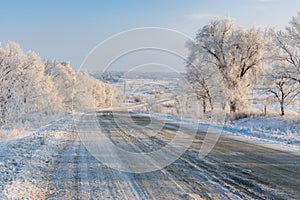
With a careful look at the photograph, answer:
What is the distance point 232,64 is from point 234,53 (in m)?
1.28

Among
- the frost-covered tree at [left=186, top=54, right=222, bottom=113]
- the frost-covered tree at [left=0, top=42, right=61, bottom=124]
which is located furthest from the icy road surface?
the frost-covered tree at [left=186, top=54, right=222, bottom=113]

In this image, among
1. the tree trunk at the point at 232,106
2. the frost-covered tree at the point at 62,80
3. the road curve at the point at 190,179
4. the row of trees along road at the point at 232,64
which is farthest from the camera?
the frost-covered tree at the point at 62,80

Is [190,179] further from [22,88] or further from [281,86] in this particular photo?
[22,88]

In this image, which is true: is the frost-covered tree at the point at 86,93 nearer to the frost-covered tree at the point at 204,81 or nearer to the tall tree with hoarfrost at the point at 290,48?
the frost-covered tree at the point at 204,81

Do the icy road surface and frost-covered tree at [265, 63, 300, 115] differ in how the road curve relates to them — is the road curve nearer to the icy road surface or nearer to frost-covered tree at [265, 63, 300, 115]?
the icy road surface


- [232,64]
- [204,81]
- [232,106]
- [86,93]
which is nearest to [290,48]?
[232,64]

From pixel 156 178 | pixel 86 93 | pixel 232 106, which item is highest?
pixel 86 93

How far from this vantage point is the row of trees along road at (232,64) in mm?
28059

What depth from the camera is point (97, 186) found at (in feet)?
18.2

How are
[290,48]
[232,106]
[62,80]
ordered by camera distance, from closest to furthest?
[290,48] → [232,106] → [62,80]

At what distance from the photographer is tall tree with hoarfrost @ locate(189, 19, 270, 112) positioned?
30516 mm

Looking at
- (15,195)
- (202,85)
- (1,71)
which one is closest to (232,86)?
(202,85)

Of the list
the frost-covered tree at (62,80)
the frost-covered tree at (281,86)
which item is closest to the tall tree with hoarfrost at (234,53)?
the frost-covered tree at (281,86)

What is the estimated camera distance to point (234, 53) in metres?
31.2
